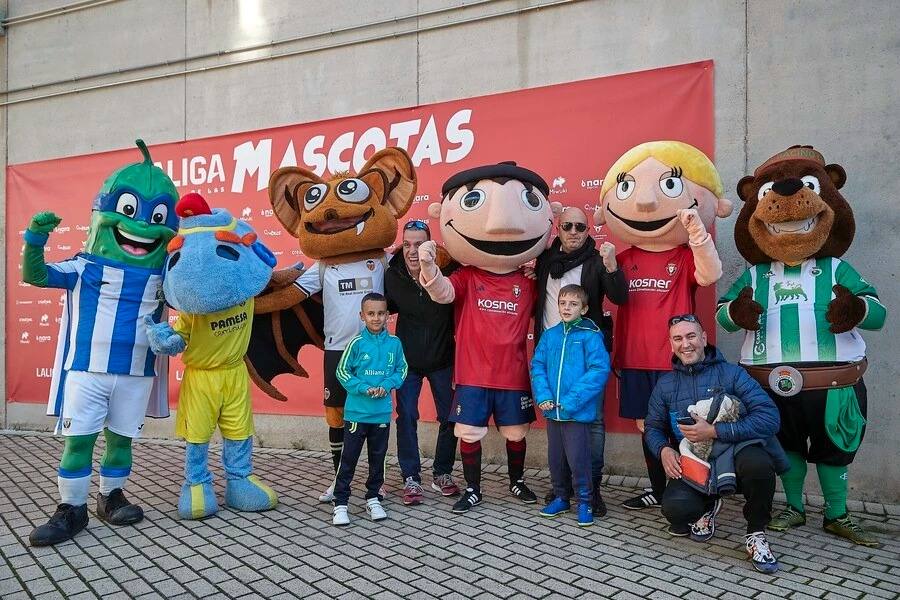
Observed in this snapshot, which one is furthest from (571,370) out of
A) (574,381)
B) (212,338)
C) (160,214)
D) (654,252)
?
(160,214)

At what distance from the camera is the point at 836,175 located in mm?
4121

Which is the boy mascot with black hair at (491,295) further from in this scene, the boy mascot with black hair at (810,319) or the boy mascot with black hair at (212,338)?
the boy mascot with black hair at (810,319)

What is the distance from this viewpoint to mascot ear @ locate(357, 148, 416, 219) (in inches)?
193

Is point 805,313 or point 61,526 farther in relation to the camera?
point 805,313

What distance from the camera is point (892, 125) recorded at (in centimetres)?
471

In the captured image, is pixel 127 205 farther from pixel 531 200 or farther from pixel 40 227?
pixel 531 200

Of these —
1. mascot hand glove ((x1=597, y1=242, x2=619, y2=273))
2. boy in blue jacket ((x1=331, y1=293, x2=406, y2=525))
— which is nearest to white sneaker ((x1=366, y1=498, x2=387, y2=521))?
boy in blue jacket ((x1=331, y1=293, x2=406, y2=525))

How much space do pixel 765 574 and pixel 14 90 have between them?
8.96 metres

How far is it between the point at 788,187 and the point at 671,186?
65cm

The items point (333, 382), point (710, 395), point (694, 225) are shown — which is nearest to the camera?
point (710, 395)

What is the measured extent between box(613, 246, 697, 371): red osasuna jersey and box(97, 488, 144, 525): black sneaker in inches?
126

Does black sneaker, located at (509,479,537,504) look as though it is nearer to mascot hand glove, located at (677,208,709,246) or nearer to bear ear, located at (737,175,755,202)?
mascot hand glove, located at (677,208,709,246)

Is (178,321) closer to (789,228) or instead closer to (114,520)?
(114,520)

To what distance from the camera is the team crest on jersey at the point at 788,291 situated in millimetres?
4047
